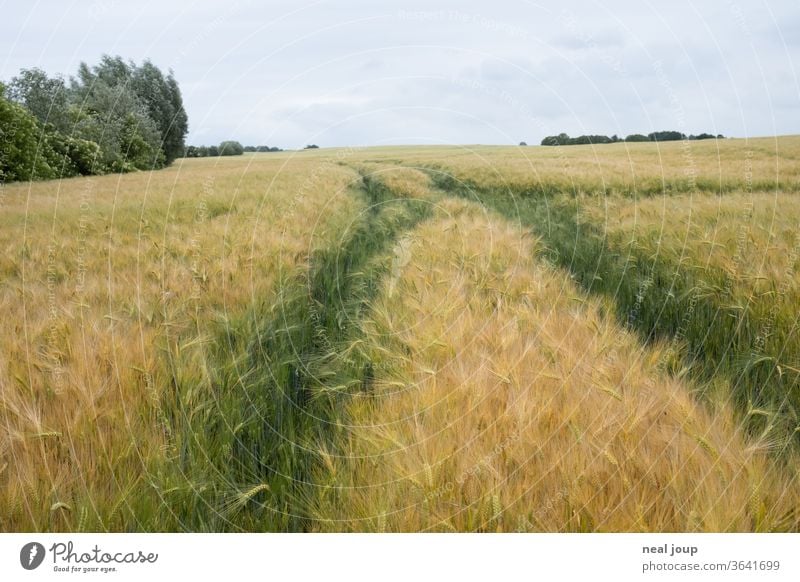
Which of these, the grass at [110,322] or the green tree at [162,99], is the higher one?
the green tree at [162,99]

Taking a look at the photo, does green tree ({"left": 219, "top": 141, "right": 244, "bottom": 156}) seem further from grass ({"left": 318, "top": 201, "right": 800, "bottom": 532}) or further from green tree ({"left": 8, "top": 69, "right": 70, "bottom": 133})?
grass ({"left": 318, "top": 201, "right": 800, "bottom": 532})

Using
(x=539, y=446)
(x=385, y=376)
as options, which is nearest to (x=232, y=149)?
(x=385, y=376)

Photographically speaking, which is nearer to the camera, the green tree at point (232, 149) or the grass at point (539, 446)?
the grass at point (539, 446)

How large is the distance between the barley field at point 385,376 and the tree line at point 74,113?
0.18 metres

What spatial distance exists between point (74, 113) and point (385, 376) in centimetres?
194

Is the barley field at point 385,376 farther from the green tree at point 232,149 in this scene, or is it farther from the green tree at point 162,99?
the green tree at point 162,99

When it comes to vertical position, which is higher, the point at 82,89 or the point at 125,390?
the point at 82,89

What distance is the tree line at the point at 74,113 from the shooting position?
2.13 metres

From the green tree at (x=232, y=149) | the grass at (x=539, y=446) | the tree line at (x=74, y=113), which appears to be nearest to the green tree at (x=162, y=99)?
the tree line at (x=74, y=113)

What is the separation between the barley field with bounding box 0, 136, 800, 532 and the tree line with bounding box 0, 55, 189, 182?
0.18 m

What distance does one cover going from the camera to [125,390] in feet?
5.79
